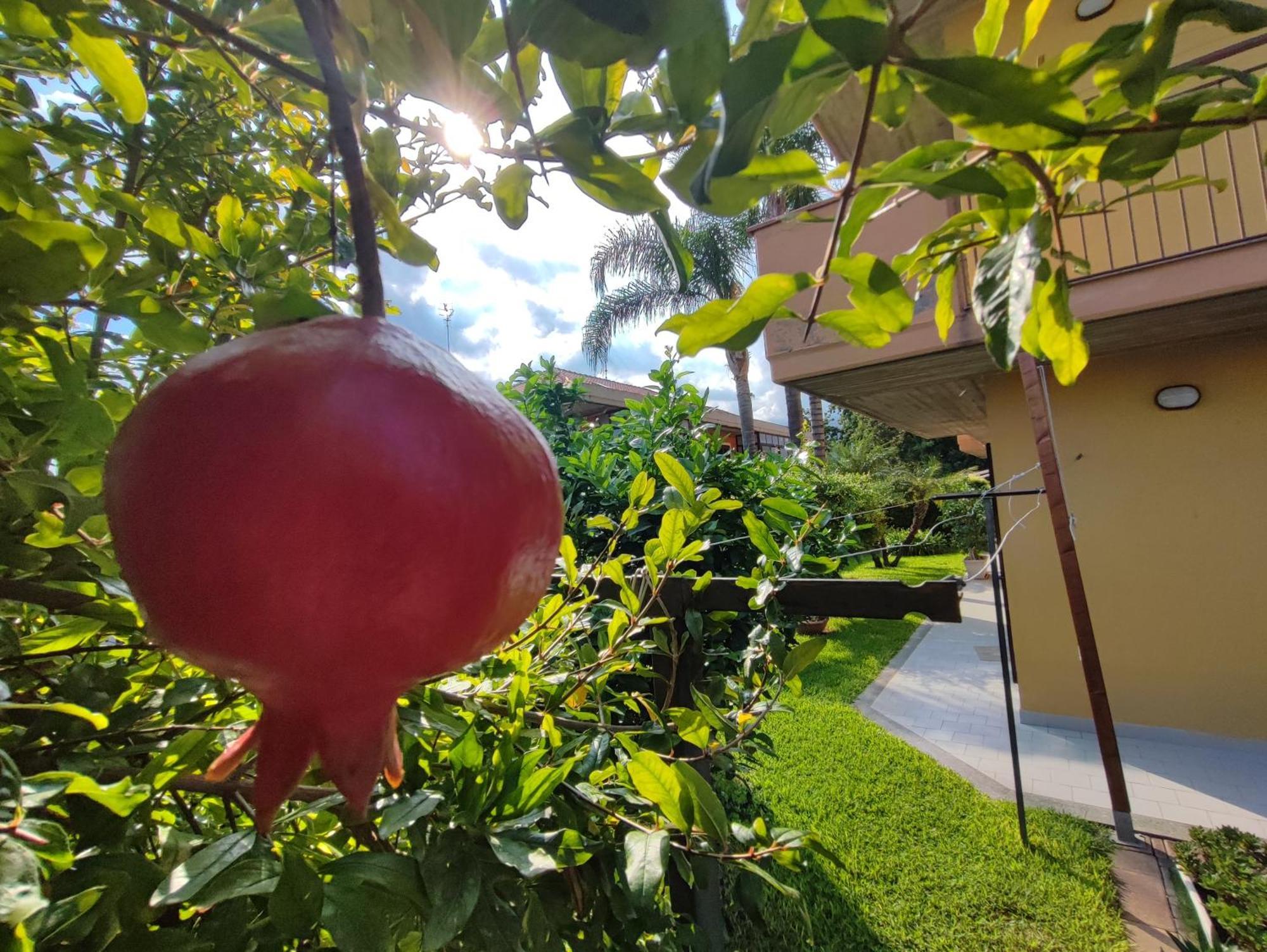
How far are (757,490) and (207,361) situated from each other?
2415mm

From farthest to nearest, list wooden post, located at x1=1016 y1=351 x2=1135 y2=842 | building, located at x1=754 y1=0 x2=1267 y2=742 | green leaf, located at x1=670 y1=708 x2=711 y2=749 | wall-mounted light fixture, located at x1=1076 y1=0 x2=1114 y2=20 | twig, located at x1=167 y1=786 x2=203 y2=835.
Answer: wall-mounted light fixture, located at x1=1076 y1=0 x2=1114 y2=20, building, located at x1=754 y1=0 x2=1267 y2=742, wooden post, located at x1=1016 y1=351 x2=1135 y2=842, green leaf, located at x1=670 y1=708 x2=711 y2=749, twig, located at x1=167 y1=786 x2=203 y2=835

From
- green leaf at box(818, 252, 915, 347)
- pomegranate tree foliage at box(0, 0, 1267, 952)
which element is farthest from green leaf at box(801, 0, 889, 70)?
green leaf at box(818, 252, 915, 347)

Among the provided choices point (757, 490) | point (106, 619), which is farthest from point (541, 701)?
point (757, 490)

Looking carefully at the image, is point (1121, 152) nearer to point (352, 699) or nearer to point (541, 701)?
point (352, 699)

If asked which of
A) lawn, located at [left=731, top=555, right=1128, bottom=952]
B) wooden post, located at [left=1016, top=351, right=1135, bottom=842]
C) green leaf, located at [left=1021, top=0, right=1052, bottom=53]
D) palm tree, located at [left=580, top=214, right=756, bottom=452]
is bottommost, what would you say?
lawn, located at [left=731, top=555, right=1128, bottom=952]

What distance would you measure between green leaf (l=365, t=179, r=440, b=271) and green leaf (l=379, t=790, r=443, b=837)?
49cm

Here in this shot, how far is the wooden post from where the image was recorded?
2.99 metres

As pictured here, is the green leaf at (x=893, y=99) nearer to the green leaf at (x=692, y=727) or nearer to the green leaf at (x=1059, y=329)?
the green leaf at (x=1059, y=329)

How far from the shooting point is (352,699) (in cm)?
26


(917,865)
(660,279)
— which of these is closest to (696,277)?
(660,279)

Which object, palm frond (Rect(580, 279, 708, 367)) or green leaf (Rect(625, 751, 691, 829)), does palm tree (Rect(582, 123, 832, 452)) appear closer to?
palm frond (Rect(580, 279, 708, 367))

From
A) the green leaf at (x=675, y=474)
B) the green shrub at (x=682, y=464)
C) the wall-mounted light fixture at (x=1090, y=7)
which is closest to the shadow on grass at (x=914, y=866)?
the green shrub at (x=682, y=464)

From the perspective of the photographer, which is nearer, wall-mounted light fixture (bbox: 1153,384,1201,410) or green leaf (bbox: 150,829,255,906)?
green leaf (bbox: 150,829,255,906)

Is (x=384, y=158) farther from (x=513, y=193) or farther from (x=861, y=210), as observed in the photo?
(x=861, y=210)
